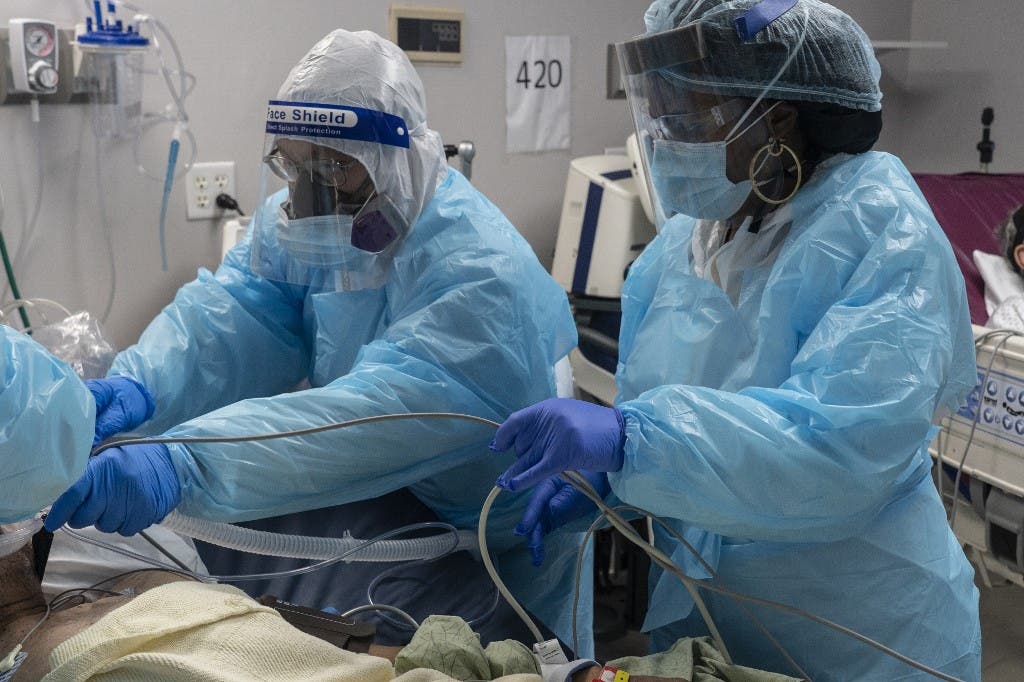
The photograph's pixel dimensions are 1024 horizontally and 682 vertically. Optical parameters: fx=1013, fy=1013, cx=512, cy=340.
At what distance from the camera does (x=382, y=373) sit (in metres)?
1.40

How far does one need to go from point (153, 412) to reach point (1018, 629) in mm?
2379

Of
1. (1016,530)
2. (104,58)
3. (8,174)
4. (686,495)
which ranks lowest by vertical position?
(1016,530)

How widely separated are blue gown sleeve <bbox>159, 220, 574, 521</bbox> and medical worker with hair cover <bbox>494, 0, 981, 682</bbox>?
0.16m

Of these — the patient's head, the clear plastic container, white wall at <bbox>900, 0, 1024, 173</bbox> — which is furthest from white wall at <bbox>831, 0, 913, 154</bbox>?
the clear plastic container

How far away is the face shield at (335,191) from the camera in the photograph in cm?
149

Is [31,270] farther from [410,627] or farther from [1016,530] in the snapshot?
[1016,530]

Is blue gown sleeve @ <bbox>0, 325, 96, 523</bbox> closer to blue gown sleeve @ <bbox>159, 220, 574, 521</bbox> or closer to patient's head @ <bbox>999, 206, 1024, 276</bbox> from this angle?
blue gown sleeve @ <bbox>159, 220, 574, 521</bbox>

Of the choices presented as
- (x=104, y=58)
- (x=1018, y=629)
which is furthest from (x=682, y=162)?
(x=1018, y=629)

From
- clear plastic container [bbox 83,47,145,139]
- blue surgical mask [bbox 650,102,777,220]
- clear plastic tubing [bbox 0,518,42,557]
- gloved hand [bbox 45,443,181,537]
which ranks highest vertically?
clear plastic container [bbox 83,47,145,139]

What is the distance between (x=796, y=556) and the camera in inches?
48.9

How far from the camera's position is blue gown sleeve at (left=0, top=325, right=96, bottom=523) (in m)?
1.02

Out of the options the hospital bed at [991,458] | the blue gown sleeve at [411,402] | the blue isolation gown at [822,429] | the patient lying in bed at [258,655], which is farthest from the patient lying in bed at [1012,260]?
the patient lying in bed at [258,655]

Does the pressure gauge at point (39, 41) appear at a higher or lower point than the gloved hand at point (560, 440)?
higher

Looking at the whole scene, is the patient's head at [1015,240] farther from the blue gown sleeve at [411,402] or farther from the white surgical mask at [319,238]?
the white surgical mask at [319,238]
